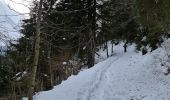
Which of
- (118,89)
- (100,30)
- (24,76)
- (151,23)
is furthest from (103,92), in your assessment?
(100,30)

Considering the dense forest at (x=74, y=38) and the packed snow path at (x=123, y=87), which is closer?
the packed snow path at (x=123, y=87)

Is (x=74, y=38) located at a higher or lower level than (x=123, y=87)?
higher

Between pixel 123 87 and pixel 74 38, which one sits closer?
pixel 123 87

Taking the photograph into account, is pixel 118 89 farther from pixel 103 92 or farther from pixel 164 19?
pixel 164 19

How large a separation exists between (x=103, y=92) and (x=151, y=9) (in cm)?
510

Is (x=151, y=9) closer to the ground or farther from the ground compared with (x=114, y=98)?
farther from the ground

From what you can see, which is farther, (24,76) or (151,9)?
(24,76)

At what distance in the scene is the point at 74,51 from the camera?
127 feet

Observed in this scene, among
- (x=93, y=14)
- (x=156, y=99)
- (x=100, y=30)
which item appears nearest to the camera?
(x=156, y=99)

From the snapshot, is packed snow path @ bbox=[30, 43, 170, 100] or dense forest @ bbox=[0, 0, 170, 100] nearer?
packed snow path @ bbox=[30, 43, 170, 100]

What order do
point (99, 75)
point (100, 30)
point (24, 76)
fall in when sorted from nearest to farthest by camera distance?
1. point (99, 75)
2. point (24, 76)
3. point (100, 30)

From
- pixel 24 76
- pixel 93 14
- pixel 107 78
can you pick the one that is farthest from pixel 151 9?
pixel 93 14

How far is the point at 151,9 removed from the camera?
17922 millimetres

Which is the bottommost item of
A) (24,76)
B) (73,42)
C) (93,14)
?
(24,76)
